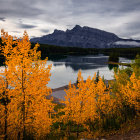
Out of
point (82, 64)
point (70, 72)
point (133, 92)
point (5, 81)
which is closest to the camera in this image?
point (5, 81)

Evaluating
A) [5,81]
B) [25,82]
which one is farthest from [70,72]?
[25,82]

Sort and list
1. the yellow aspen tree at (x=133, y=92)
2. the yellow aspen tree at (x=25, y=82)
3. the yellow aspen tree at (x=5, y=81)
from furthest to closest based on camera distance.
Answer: the yellow aspen tree at (x=133, y=92) < the yellow aspen tree at (x=25, y=82) < the yellow aspen tree at (x=5, y=81)

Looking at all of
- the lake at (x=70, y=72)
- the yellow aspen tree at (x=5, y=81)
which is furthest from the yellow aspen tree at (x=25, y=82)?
the lake at (x=70, y=72)

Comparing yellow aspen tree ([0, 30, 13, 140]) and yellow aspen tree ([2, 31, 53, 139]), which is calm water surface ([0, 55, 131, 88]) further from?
yellow aspen tree ([0, 30, 13, 140])

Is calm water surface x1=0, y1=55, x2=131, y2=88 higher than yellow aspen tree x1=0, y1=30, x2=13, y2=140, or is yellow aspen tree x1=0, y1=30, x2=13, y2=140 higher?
yellow aspen tree x1=0, y1=30, x2=13, y2=140

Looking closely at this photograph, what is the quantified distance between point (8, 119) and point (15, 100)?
90.3 inches

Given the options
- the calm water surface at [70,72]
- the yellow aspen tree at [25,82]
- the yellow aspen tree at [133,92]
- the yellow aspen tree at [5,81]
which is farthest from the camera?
the calm water surface at [70,72]

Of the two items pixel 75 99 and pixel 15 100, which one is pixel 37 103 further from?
pixel 75 99

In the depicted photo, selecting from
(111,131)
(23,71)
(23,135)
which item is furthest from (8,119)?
(111,131)

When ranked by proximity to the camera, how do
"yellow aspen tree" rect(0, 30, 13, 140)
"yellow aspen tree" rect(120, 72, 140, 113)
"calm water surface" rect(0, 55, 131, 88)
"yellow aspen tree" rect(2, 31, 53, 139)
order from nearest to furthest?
"yellow aspen tree" rect(0, 30, 13, 140) < "yellow aspen tree" rect(2, 31, 53, 139) < "yellow aspen tree" rect(120, 72, 140, 113) < "calm water surface" rect(0, 55, 131, 88)

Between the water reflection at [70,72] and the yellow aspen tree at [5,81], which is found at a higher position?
the yellow aspen tree at [5,81]

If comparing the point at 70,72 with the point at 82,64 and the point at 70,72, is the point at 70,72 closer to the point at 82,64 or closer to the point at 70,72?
the point at 70,72

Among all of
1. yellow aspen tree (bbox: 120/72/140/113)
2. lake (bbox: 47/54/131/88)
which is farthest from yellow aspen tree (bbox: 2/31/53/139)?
lake (bbox: 47/54/131/88)

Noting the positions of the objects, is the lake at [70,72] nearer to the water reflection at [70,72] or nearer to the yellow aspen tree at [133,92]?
the water reflection at [70,72]
